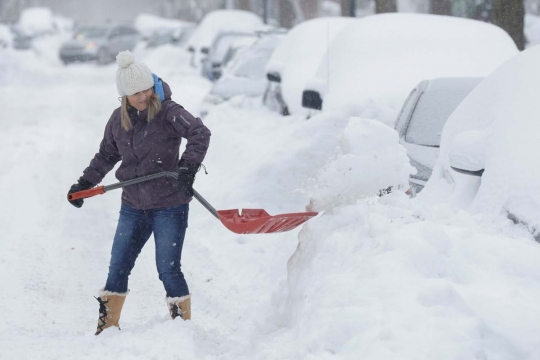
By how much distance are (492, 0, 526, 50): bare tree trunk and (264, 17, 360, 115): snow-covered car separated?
2.14m

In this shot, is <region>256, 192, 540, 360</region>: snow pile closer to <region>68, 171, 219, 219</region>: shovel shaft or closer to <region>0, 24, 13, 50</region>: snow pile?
<region>68, 171, 219, 219</region>: shovel shaft

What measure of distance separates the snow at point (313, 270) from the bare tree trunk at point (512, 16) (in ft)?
16.4

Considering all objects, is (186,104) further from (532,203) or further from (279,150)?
(532,203)

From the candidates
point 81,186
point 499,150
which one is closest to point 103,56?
point 81,186

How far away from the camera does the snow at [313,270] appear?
3.03 meters

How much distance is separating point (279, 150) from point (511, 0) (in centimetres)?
547

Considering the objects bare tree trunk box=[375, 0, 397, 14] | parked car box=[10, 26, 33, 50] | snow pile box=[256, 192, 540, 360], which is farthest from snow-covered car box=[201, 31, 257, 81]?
parked car box=[10, 26, 33, 50]

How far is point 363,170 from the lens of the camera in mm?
4227

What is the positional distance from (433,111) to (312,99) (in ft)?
6.13

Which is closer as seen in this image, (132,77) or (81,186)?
(132,77)

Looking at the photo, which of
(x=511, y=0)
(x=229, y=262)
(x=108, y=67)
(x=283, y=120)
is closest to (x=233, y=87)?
(x=283, y=120)

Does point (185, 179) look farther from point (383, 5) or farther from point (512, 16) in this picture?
point (383, 5)

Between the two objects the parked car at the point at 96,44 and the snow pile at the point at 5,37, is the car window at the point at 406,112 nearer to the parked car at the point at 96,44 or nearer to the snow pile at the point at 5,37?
the parked car at the point at 96,44

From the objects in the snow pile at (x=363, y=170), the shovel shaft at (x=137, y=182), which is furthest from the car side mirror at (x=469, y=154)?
the shovel shaft at (x=137, y=182)
